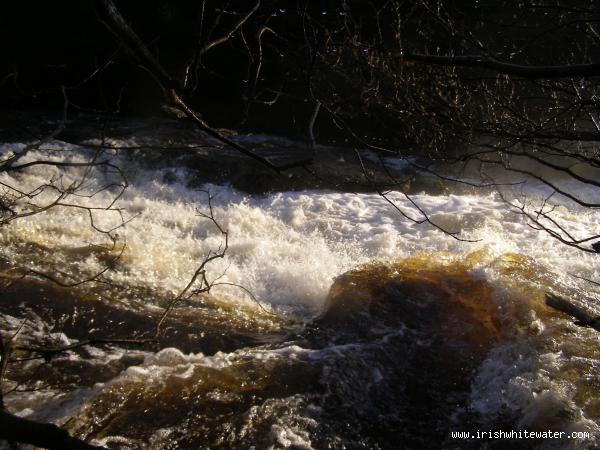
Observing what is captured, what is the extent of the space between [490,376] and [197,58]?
354cm

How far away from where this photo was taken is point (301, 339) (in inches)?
167

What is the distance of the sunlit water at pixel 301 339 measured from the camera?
3.15m

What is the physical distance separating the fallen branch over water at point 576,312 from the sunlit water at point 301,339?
3.71ft

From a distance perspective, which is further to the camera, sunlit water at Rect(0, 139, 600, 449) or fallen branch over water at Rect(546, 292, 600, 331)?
sunlit water at Rect(0, 139, 600, 449)

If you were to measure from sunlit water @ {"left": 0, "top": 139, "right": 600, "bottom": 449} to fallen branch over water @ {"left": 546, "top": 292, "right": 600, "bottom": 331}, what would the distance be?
44.6 inches

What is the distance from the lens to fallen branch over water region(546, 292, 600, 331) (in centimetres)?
179

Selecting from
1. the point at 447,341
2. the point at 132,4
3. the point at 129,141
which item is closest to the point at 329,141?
the point at 129,141

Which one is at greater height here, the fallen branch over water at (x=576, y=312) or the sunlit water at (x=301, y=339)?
the fallen branch over water at (x=576, y=312)

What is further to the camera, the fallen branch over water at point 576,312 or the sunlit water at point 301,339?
the sunlit water at point 301,339

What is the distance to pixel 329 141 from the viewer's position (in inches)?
510

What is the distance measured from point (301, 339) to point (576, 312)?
248 centimetres

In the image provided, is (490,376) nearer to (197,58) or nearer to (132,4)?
(197,58)

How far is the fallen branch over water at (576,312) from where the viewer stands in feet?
5.89

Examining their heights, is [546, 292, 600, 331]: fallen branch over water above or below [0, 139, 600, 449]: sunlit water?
above
